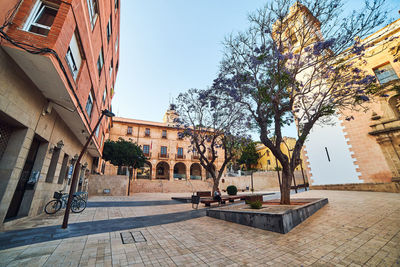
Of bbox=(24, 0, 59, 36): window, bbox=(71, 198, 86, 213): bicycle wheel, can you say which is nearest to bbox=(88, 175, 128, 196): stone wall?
bbox=(71, 198, 86, 213): bicycle wheel

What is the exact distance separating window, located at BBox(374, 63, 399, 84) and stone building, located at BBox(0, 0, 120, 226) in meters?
19.7

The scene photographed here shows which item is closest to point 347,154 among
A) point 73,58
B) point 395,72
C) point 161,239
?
point 395,72

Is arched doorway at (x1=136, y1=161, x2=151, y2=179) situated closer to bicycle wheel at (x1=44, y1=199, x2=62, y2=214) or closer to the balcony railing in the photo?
the balcony railing

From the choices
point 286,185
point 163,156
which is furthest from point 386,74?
point 163,156

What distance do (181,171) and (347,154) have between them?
1131 inches

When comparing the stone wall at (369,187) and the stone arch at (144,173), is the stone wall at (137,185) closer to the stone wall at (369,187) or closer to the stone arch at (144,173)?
the stone arch at (144,173)

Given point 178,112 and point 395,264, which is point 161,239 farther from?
point 178,112

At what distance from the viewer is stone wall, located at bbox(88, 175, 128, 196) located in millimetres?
17281

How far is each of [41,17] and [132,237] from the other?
7.62 metres

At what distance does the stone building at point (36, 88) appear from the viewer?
4215mm

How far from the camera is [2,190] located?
4586mm

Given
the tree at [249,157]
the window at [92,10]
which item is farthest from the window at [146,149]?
the window at [92,10]

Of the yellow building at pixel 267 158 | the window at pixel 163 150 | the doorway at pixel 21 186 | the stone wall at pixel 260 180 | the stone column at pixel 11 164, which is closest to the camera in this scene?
the stone column at pixel 11 164

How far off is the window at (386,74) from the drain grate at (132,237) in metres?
19.0
